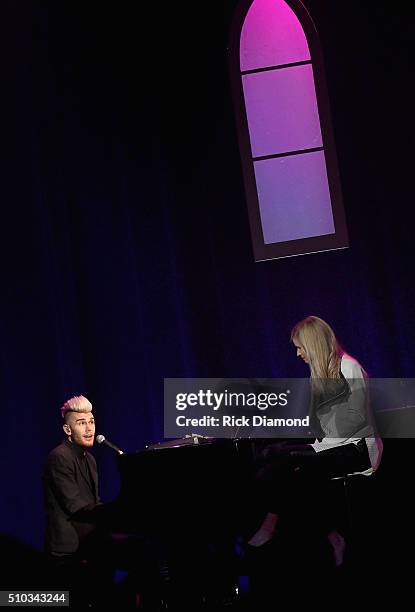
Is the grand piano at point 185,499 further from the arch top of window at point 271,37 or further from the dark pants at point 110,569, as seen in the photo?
the arch top of window at point 271,37

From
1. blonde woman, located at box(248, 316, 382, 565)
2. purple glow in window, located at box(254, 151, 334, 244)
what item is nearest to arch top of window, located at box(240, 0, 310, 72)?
purple glow in window, located at box(254, 151, 334, 244)

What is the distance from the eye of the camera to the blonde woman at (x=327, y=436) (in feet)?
14.4

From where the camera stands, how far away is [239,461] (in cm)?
432

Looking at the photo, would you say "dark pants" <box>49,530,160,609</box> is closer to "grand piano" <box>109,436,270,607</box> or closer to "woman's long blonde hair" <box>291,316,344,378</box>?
"grand piano" <box>109,436,270,607</box>

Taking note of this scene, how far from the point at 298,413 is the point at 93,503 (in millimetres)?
1782

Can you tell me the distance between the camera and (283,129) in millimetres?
6395

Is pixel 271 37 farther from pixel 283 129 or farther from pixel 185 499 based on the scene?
pixel 185 499

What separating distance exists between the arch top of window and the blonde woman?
8.14ft

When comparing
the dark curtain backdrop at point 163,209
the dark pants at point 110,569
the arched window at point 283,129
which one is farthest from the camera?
the arched window at point 283,129

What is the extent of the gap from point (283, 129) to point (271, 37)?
0.66 meters

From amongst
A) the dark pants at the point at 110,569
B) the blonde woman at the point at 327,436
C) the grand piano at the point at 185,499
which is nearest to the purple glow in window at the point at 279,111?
the blonde woman at the point at 327,436

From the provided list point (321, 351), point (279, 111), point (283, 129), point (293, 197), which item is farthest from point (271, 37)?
point (321, 351)

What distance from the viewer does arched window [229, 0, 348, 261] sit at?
20.5 ft

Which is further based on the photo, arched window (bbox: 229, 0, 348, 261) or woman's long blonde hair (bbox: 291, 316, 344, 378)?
arched window (bbox: 229, 0, 348, 261)
